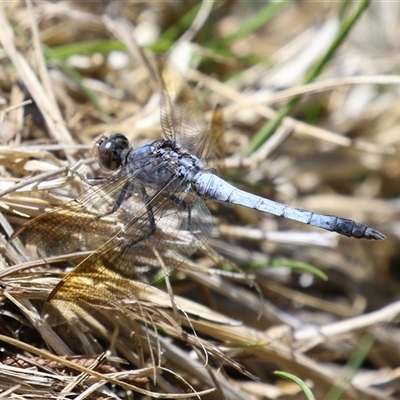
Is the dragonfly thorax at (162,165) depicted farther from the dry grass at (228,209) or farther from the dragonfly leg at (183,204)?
the dry grass at (228,209)

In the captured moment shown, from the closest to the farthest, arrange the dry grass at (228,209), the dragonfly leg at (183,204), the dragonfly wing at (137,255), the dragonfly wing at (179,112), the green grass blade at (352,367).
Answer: the dragonfly wing at (137,255), the dry grass at (228,209), the green grass blade at (352,367), the dragonfly leg at (183,204), the dragonfly wing at (179,112)

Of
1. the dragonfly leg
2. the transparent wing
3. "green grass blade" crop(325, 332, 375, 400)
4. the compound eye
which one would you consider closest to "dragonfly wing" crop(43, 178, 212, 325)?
the dragonfly leg

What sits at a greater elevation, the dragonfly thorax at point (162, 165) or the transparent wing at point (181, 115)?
the transparent wing at point (181, 115)

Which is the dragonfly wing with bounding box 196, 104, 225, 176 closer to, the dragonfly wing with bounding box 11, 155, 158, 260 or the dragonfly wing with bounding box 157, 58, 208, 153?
the dragonfly wing with bounding box 157, 58, 208, 153

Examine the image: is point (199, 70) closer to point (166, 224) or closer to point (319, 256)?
point (319, 256)

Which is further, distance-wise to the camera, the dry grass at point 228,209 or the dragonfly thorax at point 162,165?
the dragonfly thorax at point 162,165

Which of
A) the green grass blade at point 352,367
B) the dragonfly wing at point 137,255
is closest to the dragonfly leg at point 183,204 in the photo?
the dragonfly wing at point 137,255
